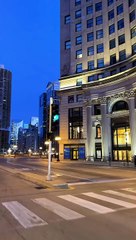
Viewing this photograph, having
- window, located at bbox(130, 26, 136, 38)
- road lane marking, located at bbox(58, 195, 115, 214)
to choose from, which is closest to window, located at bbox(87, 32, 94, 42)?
window, located at bbox(130, 26, 136, 38)

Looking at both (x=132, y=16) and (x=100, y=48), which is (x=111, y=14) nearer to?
(x=132, y=16)

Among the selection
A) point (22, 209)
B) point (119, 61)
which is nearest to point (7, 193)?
point (22, 209)

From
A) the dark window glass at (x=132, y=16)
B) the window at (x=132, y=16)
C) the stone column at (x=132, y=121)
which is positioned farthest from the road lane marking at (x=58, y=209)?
the window at (x=132, y=16)

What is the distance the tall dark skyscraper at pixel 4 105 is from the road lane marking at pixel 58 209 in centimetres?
15630

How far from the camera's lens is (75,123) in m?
54.6

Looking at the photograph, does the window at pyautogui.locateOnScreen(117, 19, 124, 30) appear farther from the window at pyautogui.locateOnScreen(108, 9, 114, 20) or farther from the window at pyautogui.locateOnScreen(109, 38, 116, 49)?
the window at pyautogui.locateOnScreen(108, 9, 114, 20)

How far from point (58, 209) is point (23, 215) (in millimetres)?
1262

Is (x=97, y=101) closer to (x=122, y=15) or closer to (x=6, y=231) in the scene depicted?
(x=122, y=15)

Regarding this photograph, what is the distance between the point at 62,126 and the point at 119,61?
63.6 feet

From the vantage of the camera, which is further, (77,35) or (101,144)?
(77,35)

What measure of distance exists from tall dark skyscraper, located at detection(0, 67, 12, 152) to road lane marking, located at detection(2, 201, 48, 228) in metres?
157

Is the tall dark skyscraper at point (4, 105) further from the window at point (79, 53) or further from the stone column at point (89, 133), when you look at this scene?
the stone column at point (89, 133)

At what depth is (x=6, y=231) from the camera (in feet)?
19.5

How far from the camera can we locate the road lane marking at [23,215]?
651 centimetres
